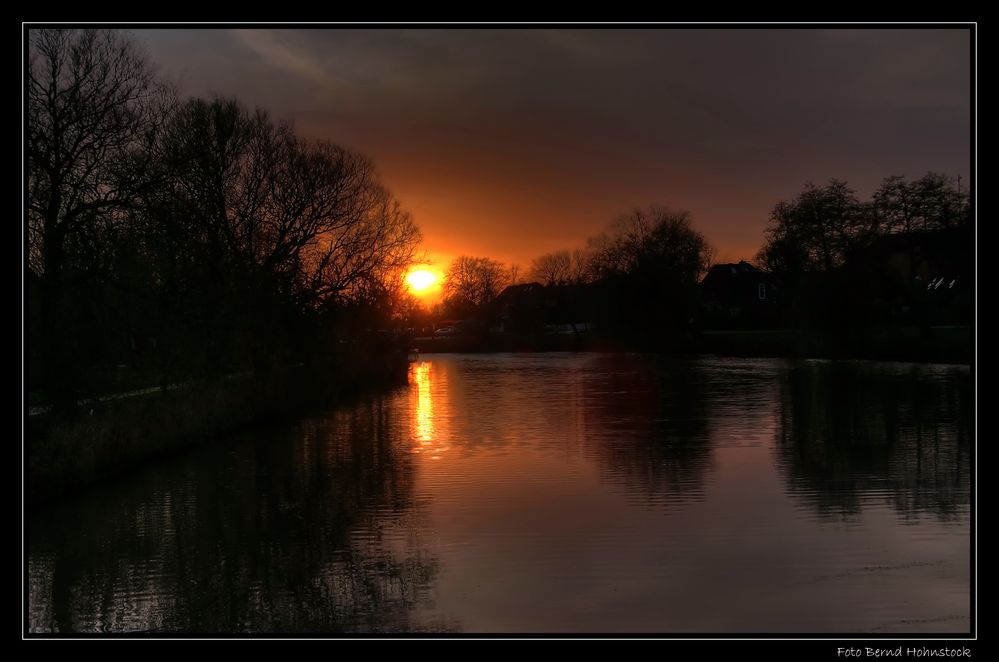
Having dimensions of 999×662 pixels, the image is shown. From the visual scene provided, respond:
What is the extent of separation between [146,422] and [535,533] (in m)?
11.6

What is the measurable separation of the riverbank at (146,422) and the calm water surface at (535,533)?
55cm

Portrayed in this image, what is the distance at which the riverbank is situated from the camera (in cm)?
1605

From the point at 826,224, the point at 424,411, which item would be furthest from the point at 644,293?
the point at 424,411

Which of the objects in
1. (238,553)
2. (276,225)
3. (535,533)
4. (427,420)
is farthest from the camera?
(276,225)

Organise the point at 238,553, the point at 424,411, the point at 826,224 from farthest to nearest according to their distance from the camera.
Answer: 1. the point at 826,224
2. the point at 424,411
3. the point at 238,553

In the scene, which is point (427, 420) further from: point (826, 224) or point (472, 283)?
point (472, 283)

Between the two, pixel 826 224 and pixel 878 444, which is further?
pixel 826 224

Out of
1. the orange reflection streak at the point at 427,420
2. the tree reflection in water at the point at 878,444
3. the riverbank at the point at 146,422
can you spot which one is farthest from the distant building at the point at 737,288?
the riverbank at the point at 146,422

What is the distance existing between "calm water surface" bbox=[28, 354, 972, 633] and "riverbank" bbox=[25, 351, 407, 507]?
55 cm

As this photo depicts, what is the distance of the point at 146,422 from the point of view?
20734 millimetres

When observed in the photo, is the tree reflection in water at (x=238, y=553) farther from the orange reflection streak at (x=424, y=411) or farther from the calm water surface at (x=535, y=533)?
the orange reflection streak at (x=424, y=411)

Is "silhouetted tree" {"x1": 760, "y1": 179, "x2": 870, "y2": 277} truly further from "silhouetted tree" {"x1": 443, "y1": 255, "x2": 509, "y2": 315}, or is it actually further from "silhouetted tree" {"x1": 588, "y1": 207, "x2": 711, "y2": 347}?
"silhouetted tree" {"x1": 443, "y1": 255, "x2": 509, "y2": 315}

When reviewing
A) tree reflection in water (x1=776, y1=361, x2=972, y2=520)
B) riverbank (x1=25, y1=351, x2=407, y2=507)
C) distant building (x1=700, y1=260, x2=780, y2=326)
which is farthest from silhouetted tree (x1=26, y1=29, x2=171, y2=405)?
distant building (x1=700, y1=260, x2=780, y2=326)
